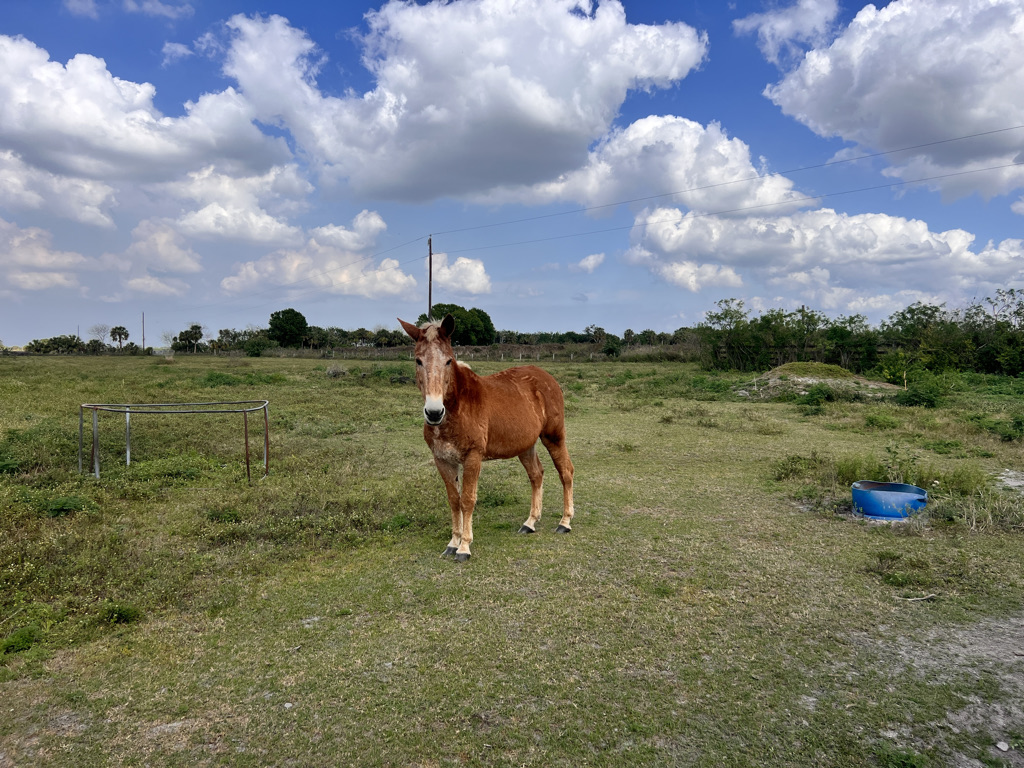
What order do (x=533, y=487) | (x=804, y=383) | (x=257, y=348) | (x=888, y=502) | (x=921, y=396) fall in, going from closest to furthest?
(x=533, y=487)
(x=888, y=502)
(x=921, y=396)
(x=804, y=383)
(x=257, y=348)

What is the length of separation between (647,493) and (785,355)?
2757 cm

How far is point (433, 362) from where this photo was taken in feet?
16.4

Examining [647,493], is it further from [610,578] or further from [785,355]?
[785,355]

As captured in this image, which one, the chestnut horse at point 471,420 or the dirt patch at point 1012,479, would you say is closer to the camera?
the chestnut horse at point 471,420

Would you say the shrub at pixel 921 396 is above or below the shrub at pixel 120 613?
above

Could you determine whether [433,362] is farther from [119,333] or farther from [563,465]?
[119,333]

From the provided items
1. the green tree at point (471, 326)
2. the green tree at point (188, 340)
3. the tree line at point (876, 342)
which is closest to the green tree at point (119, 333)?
the green tree at point (188, 340)

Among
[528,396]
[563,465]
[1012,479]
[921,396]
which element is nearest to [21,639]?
[528,396]

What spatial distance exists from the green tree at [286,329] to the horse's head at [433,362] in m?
73.4

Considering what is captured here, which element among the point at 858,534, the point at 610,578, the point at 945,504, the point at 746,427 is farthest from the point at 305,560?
the point at 746,427

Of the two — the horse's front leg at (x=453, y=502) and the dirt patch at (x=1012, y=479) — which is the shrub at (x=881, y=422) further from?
the horse's front leg at (x=453, y=502)

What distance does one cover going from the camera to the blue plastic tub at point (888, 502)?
6.73 m

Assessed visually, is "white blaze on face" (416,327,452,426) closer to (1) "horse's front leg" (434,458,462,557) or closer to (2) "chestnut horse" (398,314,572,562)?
(2) "chestnut horse" (398,314,572,562)

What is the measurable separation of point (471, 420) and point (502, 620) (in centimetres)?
205
